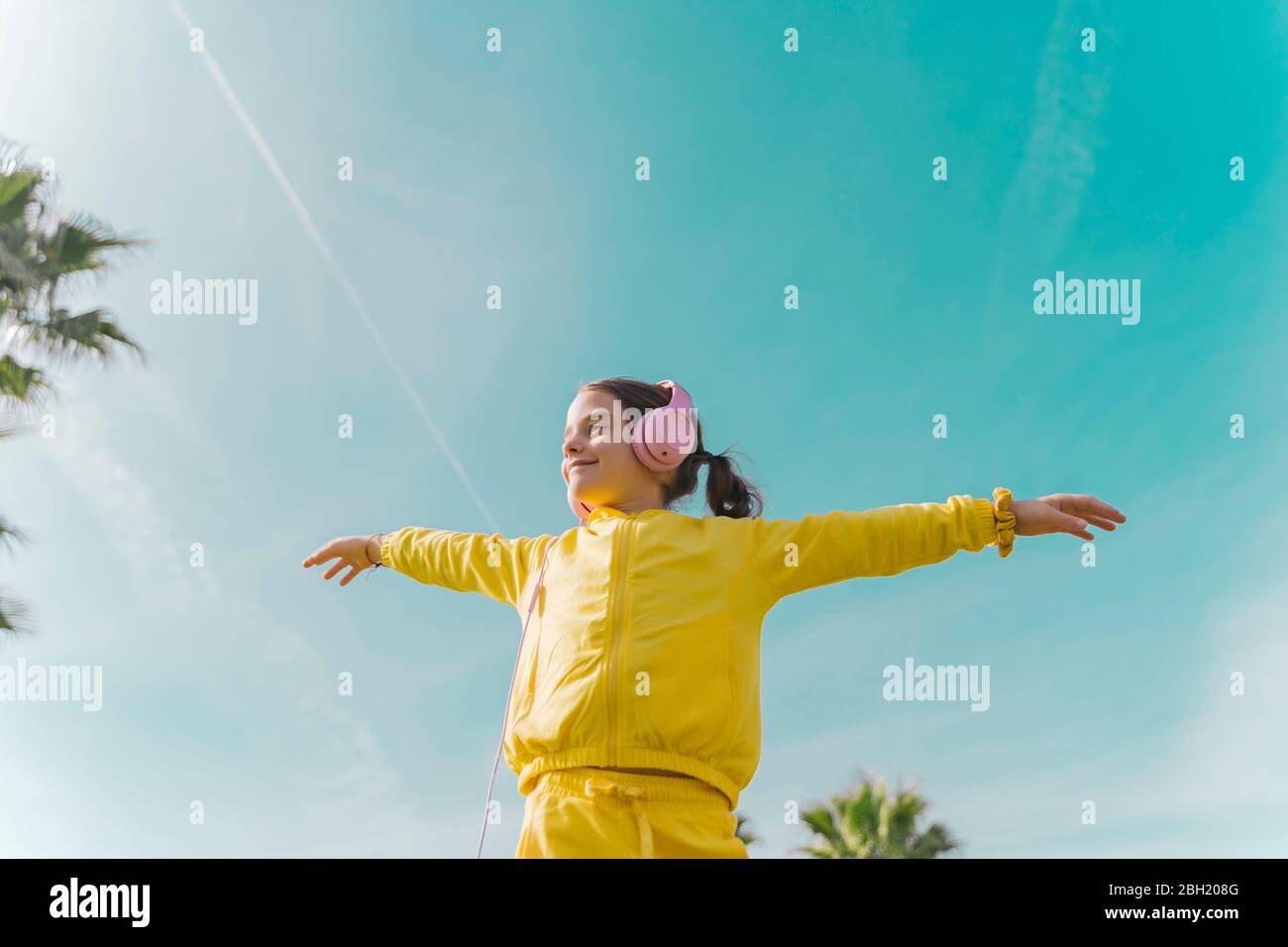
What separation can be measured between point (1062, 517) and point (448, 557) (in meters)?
2.03

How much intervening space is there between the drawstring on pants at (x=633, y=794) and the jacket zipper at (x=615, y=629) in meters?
0.06

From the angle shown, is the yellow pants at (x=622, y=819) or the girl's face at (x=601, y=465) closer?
the yellow pants at (x=622, y=819)

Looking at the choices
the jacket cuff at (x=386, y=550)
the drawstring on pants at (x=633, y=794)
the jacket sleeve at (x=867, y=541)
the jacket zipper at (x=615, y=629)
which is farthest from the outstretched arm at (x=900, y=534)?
the jacket cuff at (x=386, y=550)

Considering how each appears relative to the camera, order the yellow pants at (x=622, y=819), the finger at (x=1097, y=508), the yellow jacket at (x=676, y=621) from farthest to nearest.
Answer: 1. the finger at (x=1097, y=508)
2. the yellow jacket at (x=676, y=621)
3. the yellow pants at (x=622, y=819)

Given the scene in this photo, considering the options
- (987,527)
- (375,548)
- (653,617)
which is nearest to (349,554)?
(375,548)

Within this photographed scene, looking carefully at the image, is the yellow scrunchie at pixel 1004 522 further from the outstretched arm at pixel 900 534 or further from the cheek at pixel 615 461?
the cheek at pixel 615 461

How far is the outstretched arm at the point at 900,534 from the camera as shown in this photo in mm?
3301

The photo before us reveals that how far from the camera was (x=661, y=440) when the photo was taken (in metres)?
3.82

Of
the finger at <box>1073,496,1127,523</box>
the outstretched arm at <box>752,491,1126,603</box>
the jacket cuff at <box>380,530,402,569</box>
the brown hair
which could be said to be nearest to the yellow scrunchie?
the outstretched arm at <box>752,491,1126,603</box>

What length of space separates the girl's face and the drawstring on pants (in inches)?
41.1

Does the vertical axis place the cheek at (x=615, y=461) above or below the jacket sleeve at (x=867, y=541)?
above

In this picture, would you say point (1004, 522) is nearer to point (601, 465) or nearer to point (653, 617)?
point (653, 617)
